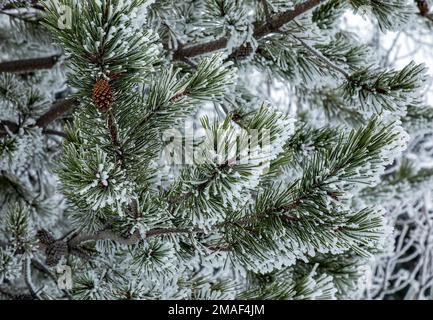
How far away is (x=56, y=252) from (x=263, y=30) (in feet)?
3.18

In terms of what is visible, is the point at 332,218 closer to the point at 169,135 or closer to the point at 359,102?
the point at 169,135

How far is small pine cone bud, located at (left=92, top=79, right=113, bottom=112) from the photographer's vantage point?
1.03 meters

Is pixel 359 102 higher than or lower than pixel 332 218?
higher

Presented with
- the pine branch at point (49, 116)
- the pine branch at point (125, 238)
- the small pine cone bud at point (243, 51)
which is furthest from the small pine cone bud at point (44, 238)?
the small pine cone bud at point (243, 51)

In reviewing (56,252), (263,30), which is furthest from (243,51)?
(56,252)

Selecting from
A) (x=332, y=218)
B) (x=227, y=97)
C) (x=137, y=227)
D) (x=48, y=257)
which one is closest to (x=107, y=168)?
(x=137, y=227)

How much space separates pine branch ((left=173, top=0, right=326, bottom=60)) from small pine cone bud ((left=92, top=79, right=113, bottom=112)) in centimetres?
70

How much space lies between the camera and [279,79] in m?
1.85

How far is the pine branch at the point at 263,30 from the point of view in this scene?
1529 millimetres

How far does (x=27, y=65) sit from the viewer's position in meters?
2.11

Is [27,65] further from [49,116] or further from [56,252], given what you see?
[56,252]

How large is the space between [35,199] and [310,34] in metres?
1.35

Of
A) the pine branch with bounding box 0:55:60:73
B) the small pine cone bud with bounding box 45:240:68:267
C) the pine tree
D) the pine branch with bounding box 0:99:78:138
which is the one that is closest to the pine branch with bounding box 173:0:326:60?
the pine tree

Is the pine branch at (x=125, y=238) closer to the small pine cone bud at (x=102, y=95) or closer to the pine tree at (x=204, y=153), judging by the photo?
the pine tree at (x=204, y=153)
